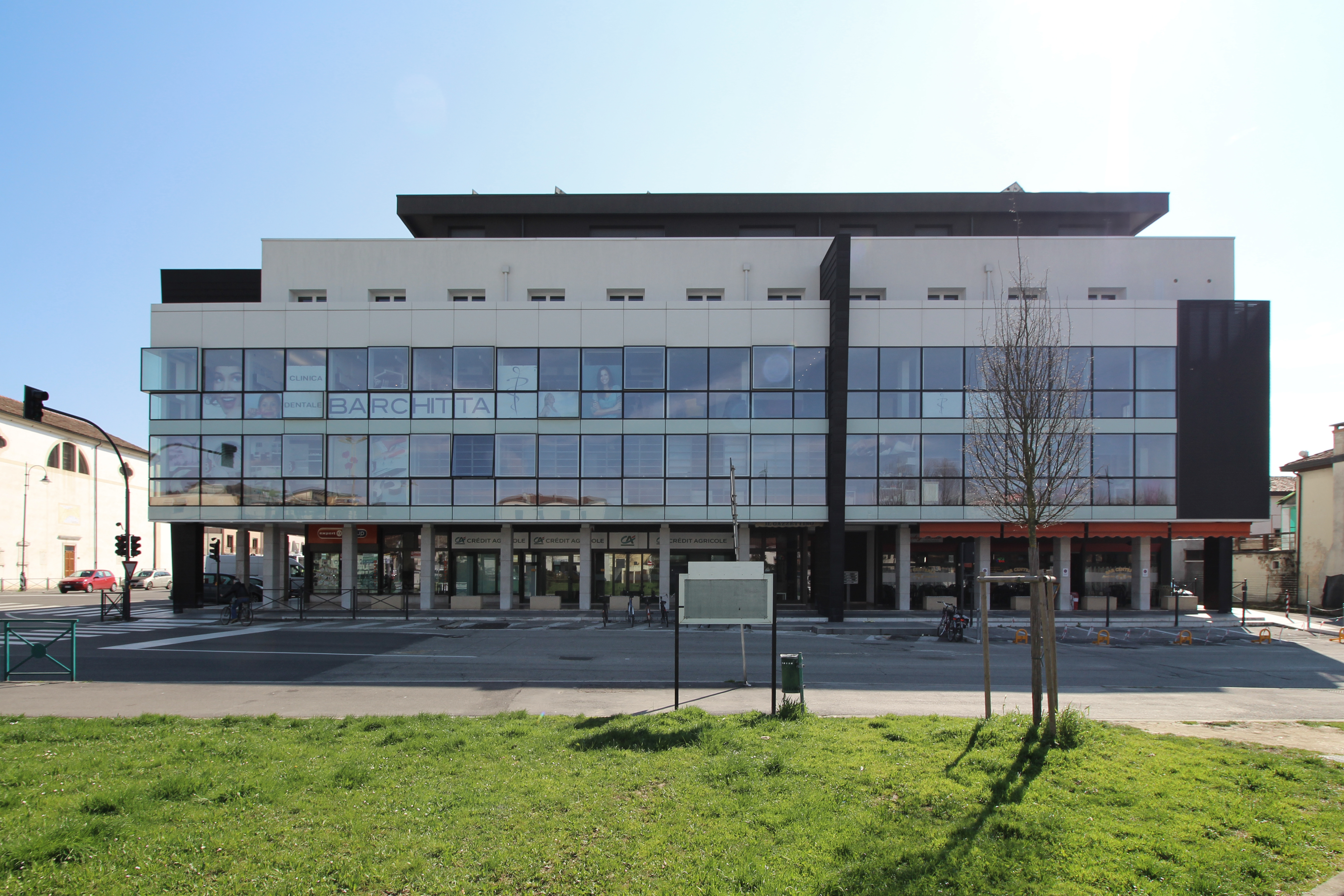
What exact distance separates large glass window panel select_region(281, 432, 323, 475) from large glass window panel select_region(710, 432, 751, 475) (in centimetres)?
1674

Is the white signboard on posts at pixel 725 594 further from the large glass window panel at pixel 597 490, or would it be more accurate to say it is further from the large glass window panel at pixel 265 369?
the large glass window panel at pixel 265 369

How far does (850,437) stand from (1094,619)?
Result: 12386 millimetres

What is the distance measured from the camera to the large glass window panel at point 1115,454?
95.8 ft

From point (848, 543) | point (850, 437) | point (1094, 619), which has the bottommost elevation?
point (1094, 619)

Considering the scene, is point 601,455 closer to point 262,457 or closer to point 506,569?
point 506,569

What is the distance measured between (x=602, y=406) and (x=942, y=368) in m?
14.3

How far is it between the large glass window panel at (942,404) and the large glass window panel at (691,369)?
9.12 m

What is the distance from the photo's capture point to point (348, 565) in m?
31.6

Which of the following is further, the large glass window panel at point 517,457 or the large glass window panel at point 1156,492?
the large glass window panel at point 517,457

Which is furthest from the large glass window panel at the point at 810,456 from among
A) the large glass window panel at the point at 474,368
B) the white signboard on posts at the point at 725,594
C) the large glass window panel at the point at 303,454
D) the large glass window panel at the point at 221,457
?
the large glass window panel at the point at 221,457

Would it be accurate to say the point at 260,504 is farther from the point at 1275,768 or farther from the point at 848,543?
the point at 1275,768

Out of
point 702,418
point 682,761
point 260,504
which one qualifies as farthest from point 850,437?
point 260,504

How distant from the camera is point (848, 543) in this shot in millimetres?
34344

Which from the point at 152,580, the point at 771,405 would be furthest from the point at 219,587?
the point at 771,405
